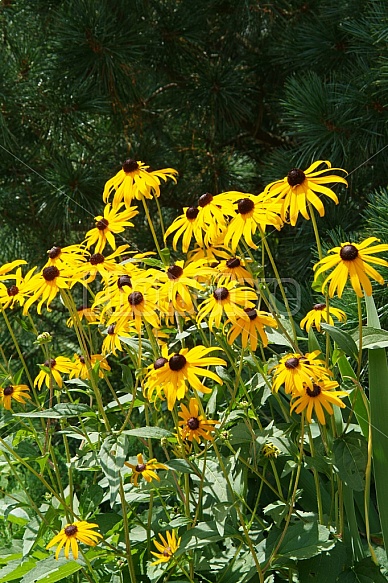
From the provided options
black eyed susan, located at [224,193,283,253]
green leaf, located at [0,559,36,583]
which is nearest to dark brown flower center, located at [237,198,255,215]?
black eyed susan, located at [224,193,283,253]

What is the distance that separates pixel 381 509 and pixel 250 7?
1225 millimetres

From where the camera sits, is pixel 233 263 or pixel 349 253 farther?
pixel 233 263

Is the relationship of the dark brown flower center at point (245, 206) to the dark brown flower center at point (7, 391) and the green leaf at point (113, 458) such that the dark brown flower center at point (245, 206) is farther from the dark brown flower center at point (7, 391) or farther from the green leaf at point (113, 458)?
the dark brown flower center at point (7, 391)

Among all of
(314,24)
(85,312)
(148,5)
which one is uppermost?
(148,5)

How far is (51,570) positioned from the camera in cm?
95

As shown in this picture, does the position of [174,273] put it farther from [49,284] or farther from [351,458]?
[351,458]

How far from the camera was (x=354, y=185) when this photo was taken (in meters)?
1.58

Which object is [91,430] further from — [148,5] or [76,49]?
[148,5]

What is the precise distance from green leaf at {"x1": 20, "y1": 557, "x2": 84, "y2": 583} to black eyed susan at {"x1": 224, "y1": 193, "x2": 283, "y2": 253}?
18.4 inches

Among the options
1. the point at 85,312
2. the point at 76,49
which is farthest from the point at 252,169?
the point at 85,312

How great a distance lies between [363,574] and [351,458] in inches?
7.4

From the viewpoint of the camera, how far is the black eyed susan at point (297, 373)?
0.80 m

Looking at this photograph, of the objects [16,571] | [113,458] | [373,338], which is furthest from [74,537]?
[373,338]

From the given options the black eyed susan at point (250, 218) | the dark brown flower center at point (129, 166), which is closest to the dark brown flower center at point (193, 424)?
the black eyed susan at point (250, 218)
